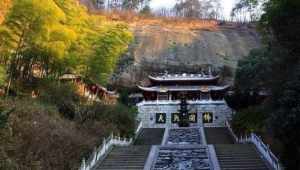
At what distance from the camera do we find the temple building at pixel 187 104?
1273 inches

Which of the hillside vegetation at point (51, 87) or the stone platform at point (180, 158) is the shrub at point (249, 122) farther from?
the hillside vegetation at point (51, 87)

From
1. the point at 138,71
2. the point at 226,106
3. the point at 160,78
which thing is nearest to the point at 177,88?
the point at 160,78

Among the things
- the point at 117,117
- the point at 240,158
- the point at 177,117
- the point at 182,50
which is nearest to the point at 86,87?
the point at 117,117

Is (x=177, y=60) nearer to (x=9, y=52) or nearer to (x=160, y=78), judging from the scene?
(x=160, y=78)

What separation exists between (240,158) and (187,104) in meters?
17.4

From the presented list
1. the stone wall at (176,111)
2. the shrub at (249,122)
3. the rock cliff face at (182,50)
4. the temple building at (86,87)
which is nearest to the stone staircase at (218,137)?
the shrub at (249,122)

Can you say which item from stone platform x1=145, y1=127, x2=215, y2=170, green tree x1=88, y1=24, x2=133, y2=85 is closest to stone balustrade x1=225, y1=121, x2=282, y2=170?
stone platform x1=145, y1=127, x2=215, y2=170

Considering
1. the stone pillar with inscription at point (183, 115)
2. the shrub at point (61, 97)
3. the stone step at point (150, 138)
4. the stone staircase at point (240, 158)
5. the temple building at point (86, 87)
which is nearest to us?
the stone staircase at point (240, 158)

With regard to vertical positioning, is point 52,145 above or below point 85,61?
below

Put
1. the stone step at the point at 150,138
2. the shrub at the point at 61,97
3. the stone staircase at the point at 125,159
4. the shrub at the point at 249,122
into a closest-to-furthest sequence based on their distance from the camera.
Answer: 1. the stone staircase at the point at 125,159
2. the shrub at the point at 61,97
3. the shrub at the point at 249,122
4. the stone step at the point at 150,138

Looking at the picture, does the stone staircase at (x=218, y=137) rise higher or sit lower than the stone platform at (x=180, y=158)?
lower

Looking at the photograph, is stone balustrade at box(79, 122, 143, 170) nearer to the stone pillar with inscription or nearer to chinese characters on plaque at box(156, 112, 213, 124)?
the stone pillar with inscription

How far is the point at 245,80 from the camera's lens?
26172mm

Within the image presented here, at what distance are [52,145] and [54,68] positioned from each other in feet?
28.4
